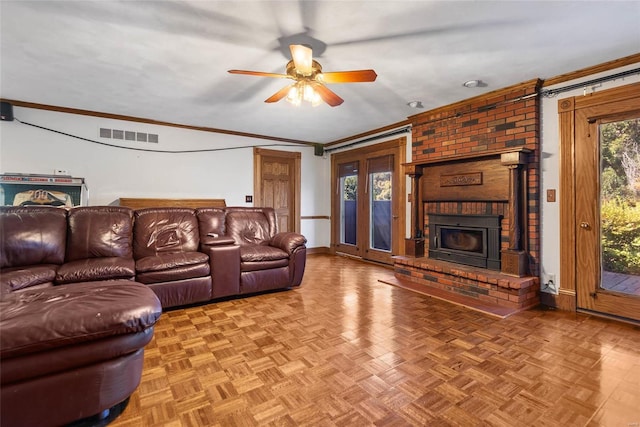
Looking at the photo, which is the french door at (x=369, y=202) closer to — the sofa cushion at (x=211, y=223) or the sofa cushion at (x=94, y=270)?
the sofa cushion at (x=211, y=223)

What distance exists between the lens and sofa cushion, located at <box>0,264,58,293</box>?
2266 millimetres

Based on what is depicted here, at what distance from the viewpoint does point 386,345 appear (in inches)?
88.4

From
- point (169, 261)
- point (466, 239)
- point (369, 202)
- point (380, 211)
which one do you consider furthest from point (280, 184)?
point (466, 239)

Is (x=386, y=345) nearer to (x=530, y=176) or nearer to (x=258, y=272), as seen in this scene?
(x=258, y=272)

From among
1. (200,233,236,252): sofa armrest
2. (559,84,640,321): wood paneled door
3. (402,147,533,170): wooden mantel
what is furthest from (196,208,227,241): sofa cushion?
(559,84,640,321): wood paneled door

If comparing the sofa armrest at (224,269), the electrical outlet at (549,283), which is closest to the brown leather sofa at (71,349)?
the sofa armrest at (224,269)

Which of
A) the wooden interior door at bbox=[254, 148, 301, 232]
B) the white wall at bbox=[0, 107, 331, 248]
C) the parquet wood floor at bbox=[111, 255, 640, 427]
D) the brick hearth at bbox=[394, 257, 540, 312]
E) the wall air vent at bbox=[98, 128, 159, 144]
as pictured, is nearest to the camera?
the parquet wood floor at bbox=[111, 255, 640, 427]

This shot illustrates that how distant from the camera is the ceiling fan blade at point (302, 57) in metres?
2.11

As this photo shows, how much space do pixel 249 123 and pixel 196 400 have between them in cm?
411

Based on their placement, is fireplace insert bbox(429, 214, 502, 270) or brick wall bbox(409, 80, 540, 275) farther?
fireplace insert bbox(429, 214, 502, 270)

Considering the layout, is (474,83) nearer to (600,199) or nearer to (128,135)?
(600,199)

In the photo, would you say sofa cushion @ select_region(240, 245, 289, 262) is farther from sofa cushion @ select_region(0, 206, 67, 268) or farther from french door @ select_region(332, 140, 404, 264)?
french door @ select_region(332, 140, 404, 264)

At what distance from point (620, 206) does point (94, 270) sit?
4.77 m

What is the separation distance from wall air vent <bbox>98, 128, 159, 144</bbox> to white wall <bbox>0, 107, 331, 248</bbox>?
0.05 metres
